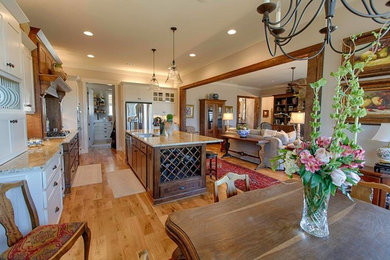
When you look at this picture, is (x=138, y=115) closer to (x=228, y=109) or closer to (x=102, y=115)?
(x=102, y=115)

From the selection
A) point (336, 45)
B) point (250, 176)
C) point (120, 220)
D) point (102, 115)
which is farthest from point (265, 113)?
point (120, 220)

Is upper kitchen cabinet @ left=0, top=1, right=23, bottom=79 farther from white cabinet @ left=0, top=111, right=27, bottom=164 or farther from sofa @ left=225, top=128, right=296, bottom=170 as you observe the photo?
sofa @ left=225, top=128, right=296, bottom=170

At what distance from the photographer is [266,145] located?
4742 millimetres

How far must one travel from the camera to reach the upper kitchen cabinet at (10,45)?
1643 millimetres

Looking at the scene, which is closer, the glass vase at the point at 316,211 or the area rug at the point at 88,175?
the glass vase at the point at 316,211

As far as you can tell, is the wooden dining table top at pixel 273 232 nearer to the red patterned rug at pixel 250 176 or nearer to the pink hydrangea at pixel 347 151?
the pink hydrangea at pixel 347 151

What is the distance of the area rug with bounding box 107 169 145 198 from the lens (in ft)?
10.4

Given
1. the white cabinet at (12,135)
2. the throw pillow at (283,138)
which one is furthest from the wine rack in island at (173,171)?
the throw pillow at (283,138)

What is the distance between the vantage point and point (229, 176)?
1609mm

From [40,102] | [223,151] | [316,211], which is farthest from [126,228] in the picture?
[223,151]

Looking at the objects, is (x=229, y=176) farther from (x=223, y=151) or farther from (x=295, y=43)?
(x=223, y=151)

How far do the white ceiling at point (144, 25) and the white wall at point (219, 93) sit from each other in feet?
9.93

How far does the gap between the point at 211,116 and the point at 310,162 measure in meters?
7.07

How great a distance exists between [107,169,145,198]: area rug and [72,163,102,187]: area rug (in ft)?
0.80
